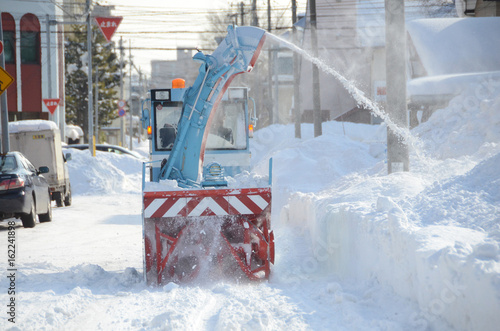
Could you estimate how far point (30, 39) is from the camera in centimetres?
3547

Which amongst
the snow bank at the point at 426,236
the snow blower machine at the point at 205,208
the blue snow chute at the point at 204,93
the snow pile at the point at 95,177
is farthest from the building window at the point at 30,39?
the blue snow chute at the point at 204,93

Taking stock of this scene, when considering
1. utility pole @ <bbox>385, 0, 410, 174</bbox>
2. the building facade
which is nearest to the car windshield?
utility pole @ <bbox>385, 0, 410, 174</bbox>

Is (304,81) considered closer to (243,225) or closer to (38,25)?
(38,25)

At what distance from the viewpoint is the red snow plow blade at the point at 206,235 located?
7.61 m

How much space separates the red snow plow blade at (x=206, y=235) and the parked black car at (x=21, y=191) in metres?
5.79

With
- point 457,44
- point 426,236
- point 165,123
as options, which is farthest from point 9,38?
point 426,236

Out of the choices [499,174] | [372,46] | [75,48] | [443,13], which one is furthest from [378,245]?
[75,48]

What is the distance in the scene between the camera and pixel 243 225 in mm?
8023

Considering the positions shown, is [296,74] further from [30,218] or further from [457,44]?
[30,218]

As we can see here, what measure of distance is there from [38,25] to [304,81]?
21159 mm

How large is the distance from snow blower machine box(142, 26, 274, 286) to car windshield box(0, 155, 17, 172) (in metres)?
5.85

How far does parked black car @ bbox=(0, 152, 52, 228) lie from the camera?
41.3 ft

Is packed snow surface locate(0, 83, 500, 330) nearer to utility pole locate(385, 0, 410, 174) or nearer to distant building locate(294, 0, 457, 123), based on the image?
utility pole locate(385, 0, 410, 174)

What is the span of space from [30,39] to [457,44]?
23187 millimetres
